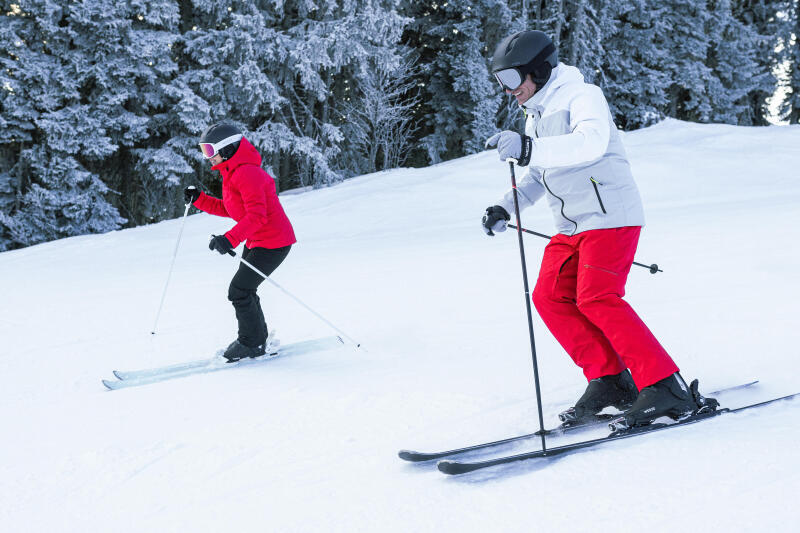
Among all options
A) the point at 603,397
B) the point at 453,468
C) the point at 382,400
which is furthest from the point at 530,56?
the point at 382,400

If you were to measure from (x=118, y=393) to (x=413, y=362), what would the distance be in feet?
5.81

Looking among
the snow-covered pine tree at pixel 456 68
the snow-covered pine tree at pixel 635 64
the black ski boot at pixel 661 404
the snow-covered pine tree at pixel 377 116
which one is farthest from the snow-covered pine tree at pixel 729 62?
the black ski boot at pixel 661 404

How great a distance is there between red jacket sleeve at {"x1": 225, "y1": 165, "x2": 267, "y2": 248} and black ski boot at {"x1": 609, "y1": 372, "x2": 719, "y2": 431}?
248 cm

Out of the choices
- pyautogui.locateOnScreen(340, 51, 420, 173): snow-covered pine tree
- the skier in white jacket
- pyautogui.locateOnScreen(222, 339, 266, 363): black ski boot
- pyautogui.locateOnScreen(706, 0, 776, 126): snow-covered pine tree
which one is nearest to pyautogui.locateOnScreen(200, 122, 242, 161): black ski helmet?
pyautogui.locateOnScreen(222, 339, 266, 363): black ski boot

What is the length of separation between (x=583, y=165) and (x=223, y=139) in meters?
2.42

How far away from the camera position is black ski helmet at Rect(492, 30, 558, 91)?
2.61 metres

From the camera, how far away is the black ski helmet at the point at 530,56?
2609 mm

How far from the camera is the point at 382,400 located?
3.33 metres

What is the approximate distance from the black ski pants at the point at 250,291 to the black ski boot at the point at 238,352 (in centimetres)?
3

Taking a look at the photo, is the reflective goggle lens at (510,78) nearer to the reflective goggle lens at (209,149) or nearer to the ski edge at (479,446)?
the ski edge at (479,446)

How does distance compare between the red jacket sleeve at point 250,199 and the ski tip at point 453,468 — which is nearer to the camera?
the ski tip at point 453,468

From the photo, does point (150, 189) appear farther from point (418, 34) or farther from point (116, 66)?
point (418, 34)

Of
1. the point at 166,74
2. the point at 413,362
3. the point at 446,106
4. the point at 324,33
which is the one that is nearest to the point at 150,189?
the point at 166,74

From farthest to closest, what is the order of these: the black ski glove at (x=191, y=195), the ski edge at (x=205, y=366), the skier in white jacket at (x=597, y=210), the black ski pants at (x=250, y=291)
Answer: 1. the black ski glove at (x=191, y=195)
2. the black ski pants at (x=250, y=291)
3. the ski edge at (x=205, y=366)
4. the skier in white jacket at (x=597, y=210)
